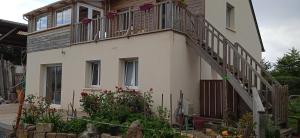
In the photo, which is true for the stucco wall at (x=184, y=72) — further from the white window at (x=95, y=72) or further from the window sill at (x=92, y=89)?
the white window at (x=95, y=72)

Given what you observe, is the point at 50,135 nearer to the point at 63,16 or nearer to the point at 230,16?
the point at 63,16

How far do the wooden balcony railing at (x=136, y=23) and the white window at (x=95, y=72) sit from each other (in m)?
1.02

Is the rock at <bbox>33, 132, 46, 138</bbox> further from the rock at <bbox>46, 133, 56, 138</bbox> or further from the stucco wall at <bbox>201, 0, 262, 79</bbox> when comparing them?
the stucco wall at <bbox>201, 0, 262, 79</bbox>

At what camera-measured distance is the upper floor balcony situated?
1198cm

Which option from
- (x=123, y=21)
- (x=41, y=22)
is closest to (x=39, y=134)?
(x=123, y=21)

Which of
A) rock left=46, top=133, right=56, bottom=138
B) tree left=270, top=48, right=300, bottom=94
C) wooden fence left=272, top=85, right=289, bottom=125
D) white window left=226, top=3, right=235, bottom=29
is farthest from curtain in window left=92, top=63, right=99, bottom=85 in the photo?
tree left=270, top=48, right=300, bottom=94

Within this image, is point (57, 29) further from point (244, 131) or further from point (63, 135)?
point (244, 131)

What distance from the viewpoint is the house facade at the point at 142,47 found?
11477mm

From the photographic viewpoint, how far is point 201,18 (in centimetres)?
1304

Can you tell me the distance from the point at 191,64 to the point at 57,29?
786cm

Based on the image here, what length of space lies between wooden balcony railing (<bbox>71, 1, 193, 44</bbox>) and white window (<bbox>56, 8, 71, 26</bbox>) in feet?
2.80

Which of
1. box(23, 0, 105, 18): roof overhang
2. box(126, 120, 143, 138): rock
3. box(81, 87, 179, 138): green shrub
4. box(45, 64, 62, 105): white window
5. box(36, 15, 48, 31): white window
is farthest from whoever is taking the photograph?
box(36, 15, 48, 31): white window

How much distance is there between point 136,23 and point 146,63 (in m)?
2.42

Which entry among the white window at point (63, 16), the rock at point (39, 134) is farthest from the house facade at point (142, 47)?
the rock at point (39, 134)
